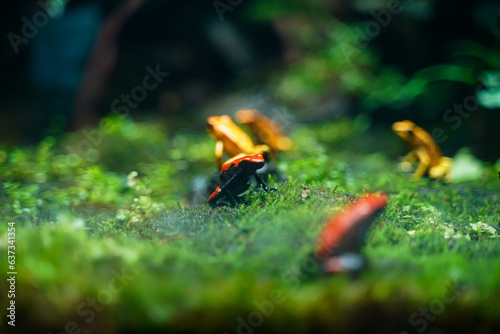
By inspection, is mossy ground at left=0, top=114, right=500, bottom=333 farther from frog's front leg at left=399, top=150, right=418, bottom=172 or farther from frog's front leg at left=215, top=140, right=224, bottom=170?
frog's front leg at left=399, top=150, right=418, bottom=172

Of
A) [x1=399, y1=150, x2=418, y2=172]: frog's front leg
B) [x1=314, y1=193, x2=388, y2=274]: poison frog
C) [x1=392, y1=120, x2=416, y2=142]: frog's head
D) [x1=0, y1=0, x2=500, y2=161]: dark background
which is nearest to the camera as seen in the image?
[x1=314, y1=193, x2=388, y2=274]: poison frog

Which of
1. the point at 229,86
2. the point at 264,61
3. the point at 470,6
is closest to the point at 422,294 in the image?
the point at 470,6

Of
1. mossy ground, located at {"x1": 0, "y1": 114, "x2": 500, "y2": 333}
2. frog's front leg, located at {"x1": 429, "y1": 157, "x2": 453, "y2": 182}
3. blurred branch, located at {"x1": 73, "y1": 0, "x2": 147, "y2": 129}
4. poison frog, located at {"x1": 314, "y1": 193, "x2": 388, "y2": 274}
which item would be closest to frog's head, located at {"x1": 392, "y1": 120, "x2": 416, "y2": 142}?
frog's front leg, located at {"x1": 429, "y1": 157, "x2": 453, "y2": 182}

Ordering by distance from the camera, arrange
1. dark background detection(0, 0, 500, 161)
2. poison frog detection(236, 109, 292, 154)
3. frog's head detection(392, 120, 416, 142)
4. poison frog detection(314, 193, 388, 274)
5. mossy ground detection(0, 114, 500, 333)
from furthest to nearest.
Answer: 1. dark background detection(0, 0, 500, 161)
2. poison frog detection(236, 109, 292, 154)
3. frog's head detection(392, 120, 416, 142)
4. poison frog detection(314, 193, 388, 274)
5. mossy ground detection(0, 114, 500, 333)

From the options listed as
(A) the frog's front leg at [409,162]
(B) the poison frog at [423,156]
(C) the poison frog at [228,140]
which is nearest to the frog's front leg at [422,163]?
(B) the poison frog at [423,156]

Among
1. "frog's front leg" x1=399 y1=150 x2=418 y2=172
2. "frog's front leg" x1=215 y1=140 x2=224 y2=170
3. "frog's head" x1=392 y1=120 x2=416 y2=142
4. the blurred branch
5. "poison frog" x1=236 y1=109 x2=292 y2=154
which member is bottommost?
"frog's front leg" x1=399 y1=150 x2=418 y2=172

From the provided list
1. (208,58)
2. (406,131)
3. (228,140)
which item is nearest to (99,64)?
(208,58)
